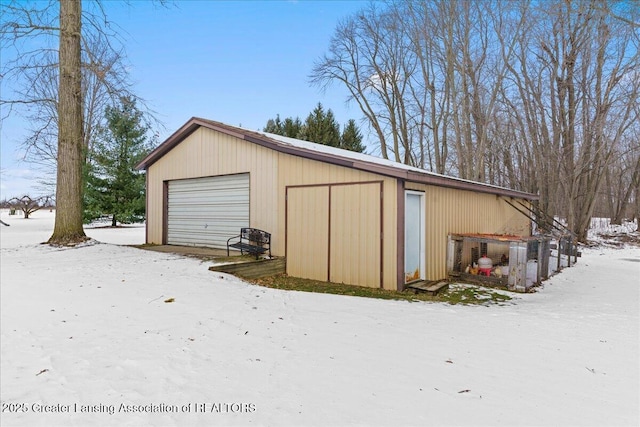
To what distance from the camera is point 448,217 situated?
8.04 metres

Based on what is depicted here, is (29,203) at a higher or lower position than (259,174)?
higher

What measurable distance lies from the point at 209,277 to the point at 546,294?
20.3 ft

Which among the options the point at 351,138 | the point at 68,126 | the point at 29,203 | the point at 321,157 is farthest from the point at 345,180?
the point at 29,203

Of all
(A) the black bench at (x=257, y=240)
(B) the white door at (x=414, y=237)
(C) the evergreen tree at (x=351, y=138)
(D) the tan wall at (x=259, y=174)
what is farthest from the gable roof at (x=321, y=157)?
(C) the evergreen tree at (x=351, y=138)

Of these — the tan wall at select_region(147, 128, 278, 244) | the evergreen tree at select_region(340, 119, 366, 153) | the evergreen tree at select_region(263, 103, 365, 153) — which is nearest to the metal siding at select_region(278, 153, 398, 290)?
the tan wall at select_region(147, 128, 278, 244)

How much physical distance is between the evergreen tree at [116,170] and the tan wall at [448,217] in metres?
17.4

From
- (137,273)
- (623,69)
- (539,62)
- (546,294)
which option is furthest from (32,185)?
(623,69)

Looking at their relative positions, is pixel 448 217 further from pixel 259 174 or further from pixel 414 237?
pixel 259 174

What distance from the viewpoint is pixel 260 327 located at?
3.97 m

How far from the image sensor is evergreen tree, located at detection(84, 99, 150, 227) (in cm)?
1928

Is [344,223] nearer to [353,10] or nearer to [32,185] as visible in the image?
[353,10]

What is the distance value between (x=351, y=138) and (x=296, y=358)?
87.8ft

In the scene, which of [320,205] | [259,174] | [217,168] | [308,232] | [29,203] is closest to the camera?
[320,205]

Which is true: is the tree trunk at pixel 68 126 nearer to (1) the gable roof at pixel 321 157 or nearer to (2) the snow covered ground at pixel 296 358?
(1) the gable roof at pixel 321 157
